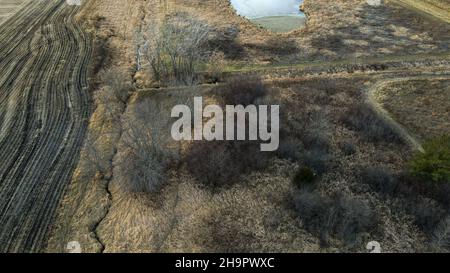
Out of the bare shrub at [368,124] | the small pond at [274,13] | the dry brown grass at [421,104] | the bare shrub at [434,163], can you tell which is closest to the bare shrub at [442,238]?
the bare shrub at [434,163]

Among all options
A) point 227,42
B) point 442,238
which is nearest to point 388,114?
point 442,238

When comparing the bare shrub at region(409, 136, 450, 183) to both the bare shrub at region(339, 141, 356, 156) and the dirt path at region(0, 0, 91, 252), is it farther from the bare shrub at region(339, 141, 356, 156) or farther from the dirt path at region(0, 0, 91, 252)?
the dirt path at region(0, 0, 91, 252)

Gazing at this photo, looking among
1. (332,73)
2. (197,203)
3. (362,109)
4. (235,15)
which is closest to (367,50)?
(332,73)

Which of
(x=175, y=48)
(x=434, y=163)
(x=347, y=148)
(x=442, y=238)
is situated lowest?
(x=442, y=238)

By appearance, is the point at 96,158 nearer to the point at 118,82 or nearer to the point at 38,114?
the point at 38,114

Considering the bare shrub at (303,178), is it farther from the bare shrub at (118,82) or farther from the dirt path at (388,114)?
the bare shrub at (118,82)

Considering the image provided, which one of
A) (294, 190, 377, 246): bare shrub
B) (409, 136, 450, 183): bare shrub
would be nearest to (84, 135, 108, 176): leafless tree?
(294, 190, 377, 246): bare shrub

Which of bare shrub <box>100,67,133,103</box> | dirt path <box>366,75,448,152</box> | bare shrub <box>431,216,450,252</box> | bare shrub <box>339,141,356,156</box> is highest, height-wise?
bare shrub <box>100,67,133,103</box>
